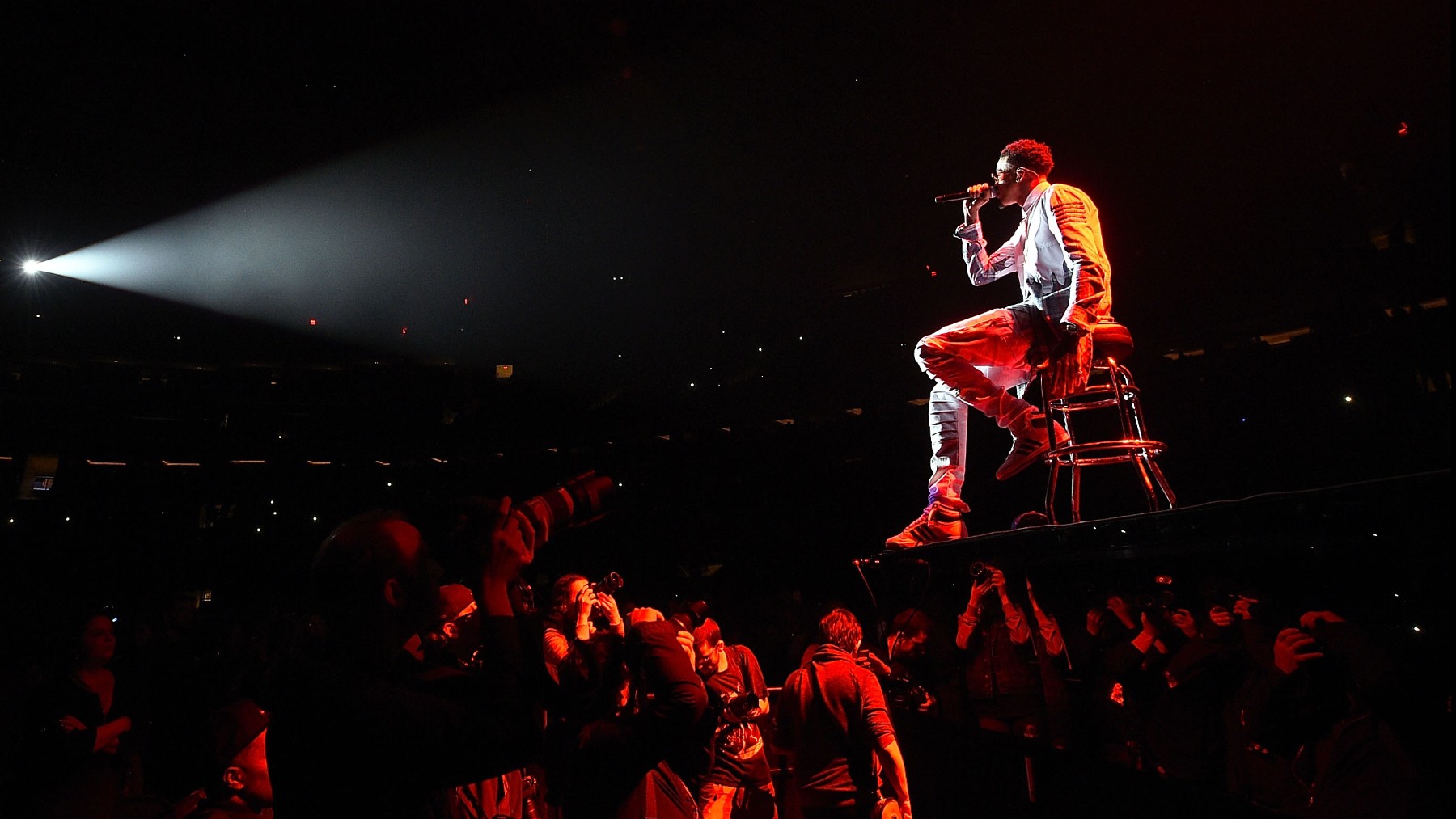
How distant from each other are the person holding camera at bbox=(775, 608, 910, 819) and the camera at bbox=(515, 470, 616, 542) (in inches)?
104

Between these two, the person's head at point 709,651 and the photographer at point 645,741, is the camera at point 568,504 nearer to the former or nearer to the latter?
the photographer at point 645,741

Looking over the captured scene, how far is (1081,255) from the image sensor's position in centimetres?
318

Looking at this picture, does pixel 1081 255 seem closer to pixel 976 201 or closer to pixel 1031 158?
pixel 1031 158

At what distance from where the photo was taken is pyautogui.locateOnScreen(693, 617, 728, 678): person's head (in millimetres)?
5293

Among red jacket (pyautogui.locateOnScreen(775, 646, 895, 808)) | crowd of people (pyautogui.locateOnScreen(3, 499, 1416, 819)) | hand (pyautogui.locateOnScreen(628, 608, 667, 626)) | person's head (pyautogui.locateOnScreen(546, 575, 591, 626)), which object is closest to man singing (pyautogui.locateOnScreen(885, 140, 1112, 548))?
red jacket (pyautogui.locateOnScreen(775, 646, 895, 808))

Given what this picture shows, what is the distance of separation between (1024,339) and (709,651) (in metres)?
3.41

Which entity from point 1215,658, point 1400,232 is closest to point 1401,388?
point 1400,232

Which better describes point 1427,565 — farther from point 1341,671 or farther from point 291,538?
point 291,538

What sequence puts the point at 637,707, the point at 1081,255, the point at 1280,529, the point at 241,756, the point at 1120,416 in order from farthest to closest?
1. the point at 1120,416
2. the point at 1081,255
3. the point at 637,707
4. the point at 241,756
5. the point at 1280,529

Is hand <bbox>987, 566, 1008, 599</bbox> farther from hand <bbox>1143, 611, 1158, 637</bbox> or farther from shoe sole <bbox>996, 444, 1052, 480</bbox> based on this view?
shoe sole <bbox>996, 444, 1052, 480</bbox>

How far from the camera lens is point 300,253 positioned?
33.3 feet

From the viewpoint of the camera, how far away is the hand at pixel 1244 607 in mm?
4363

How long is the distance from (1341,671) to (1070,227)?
6.12ft

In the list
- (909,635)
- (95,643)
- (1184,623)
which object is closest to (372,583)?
(95,643)
